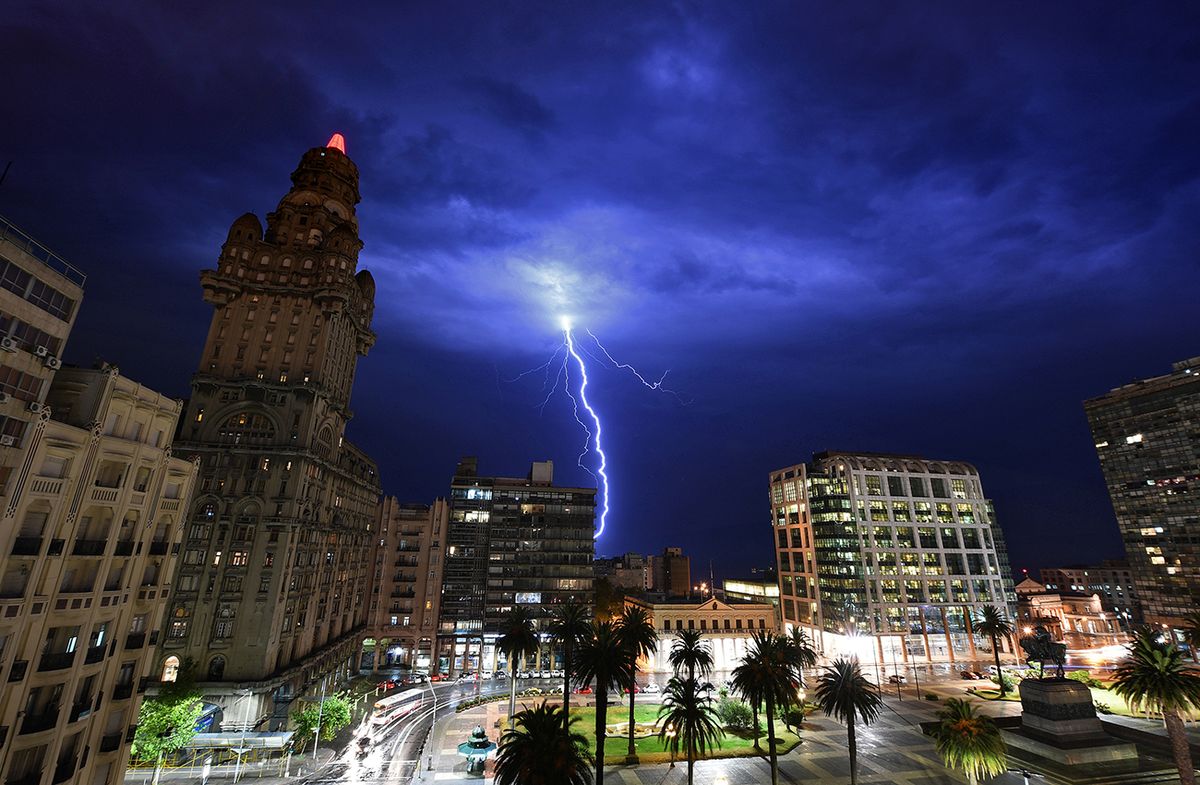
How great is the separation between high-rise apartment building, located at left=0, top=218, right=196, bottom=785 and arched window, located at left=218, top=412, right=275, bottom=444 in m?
40.1

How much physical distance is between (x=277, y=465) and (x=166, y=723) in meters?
35.3

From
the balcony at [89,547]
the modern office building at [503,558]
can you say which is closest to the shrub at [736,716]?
the modern office building at [503,558]

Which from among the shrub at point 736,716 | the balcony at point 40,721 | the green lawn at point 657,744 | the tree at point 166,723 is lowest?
the green lawn at point 657,744

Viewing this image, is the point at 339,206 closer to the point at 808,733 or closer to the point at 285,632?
the point at 285,632

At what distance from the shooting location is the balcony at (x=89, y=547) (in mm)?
35219

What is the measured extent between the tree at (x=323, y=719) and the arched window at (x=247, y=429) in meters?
39.4

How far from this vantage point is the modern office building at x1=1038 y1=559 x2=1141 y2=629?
174625 mm

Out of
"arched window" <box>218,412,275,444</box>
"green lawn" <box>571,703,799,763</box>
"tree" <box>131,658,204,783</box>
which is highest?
"arched window" <box>218,412,275,444</box>

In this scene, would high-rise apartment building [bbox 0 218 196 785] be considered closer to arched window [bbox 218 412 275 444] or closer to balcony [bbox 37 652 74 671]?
balcony [bbox 37 652 74 671]

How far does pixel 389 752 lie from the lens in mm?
61250

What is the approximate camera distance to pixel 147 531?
41156 millimetres

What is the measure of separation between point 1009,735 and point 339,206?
133468 mm

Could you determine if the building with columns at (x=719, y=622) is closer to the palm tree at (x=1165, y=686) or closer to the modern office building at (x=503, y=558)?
the modern office building at (x=503, y=558)

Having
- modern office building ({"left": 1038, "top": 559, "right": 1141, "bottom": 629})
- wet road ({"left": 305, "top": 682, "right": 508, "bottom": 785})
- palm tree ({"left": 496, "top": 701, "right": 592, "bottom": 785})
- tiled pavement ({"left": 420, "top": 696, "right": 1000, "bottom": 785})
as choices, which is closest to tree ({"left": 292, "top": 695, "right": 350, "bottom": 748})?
wet road ({"left": 305, "top": 682, "right": 508, "bottom": 785})
